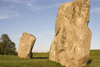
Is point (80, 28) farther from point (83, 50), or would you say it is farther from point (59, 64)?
point (59, 64)

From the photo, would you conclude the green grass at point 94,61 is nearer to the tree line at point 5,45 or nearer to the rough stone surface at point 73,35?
the rough stone surface at point 73,35

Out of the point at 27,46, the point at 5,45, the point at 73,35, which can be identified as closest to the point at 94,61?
the point at 73,35

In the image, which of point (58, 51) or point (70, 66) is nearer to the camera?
→ point (70, 66)

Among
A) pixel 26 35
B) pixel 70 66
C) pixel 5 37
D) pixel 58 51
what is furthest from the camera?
pixel 5 37

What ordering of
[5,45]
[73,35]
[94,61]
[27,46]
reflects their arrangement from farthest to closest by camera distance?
[5,45], [27,46], [94,61], [73,35]

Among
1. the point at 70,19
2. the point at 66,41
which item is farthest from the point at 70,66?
the point at 70,19

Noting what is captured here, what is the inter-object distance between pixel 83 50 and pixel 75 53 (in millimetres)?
913

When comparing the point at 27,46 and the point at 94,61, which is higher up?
the point at 27,46

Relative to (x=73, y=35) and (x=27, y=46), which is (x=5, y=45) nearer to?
(x=27, y=46)

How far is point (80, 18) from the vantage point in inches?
611

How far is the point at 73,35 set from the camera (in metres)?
14.9

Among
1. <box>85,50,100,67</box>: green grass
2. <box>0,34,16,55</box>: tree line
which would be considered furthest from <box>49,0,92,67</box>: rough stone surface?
<box>0,34,16,55</box>: tree line

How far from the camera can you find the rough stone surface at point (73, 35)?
14680 millimetres

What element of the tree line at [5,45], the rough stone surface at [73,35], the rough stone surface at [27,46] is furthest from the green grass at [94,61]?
the tree line at [5,45]
